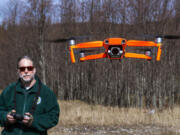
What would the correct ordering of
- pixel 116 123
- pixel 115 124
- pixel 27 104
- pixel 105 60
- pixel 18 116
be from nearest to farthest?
pixel 18 116 → pixel 27 104 → pixel 115 124 → pixel 116 123 → pixel 105 60

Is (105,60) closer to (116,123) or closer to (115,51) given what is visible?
(116,123)

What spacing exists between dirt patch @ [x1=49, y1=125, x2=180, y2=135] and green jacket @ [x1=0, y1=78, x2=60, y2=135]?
5.09m

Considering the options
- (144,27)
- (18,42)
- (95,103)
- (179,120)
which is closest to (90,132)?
(179,120)

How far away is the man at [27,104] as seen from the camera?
217 centimetres

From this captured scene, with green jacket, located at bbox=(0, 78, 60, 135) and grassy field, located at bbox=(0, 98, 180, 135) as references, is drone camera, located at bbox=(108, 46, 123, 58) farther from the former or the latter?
grassy field, located at bbox=(0, 98, 180, 135)

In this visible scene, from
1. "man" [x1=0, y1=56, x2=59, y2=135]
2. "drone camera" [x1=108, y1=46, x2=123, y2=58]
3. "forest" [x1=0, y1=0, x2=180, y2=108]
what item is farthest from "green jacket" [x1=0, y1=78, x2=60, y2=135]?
"forest" [x1=0, y1=0, x2=180, y2=108]

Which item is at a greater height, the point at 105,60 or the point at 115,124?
the point at 105,60

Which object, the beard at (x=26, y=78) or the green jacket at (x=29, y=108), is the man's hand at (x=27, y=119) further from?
the beard at (x=26, y=78)

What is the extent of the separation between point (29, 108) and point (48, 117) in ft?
0.69

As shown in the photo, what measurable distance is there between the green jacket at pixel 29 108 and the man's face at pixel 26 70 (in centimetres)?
10

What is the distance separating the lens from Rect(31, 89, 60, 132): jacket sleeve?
2.19 m

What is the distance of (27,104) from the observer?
2.19 metres

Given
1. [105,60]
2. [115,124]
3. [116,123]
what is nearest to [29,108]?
[115,124]

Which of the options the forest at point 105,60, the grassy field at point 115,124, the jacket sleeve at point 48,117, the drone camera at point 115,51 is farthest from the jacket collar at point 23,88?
the forest at point 105,60
